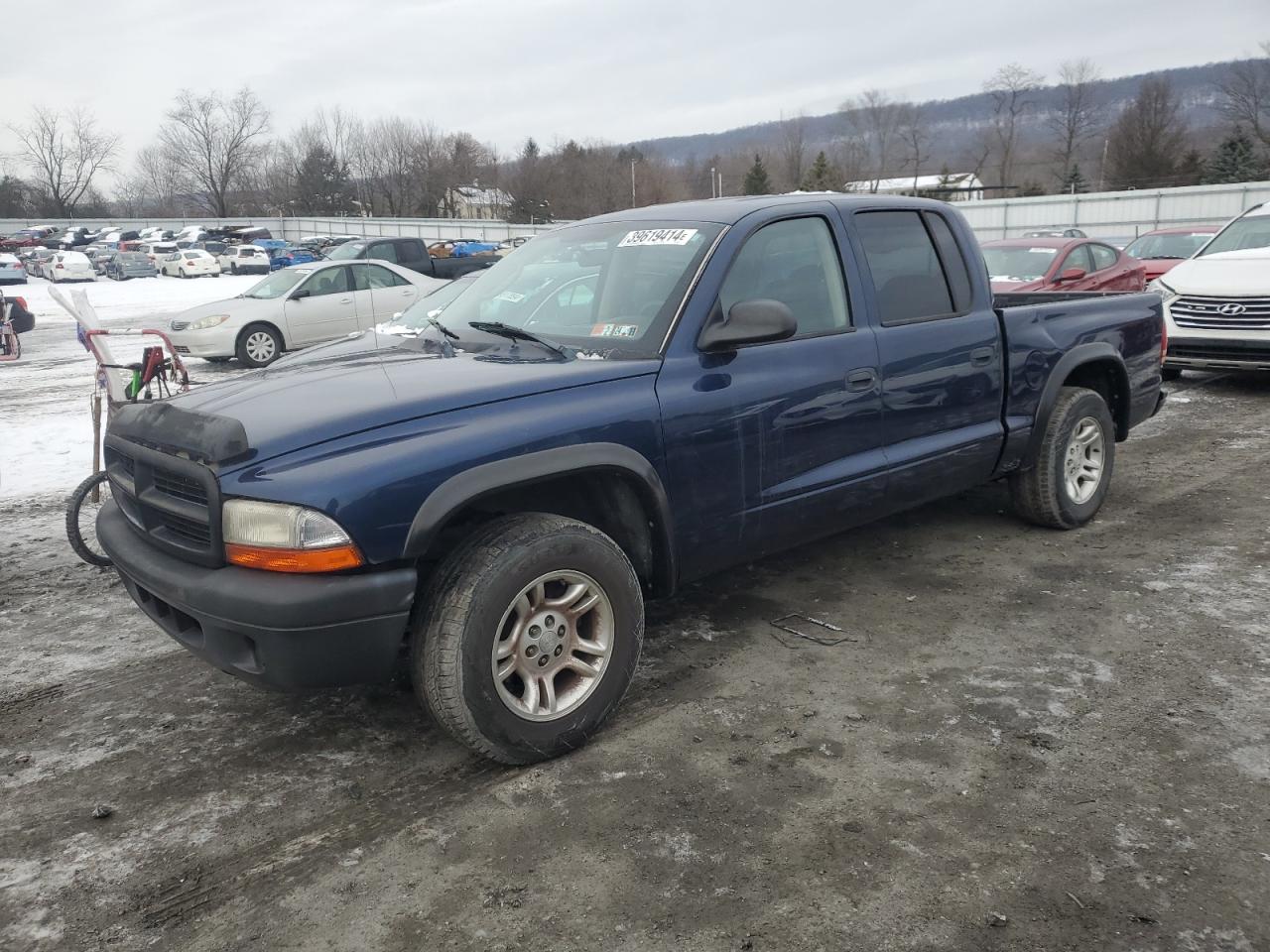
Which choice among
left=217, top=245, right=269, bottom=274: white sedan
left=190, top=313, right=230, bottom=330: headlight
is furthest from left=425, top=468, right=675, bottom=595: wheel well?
left=217, top=245, right=269, bottom=274: white sedan

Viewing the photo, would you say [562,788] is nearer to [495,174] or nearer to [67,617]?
[67,617]

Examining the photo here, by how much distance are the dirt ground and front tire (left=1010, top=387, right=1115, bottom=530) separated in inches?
27.5

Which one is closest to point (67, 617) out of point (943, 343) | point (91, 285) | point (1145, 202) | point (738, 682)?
point (738, 682)

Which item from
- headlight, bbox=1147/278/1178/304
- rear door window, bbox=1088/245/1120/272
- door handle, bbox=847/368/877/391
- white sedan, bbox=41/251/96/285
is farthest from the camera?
Answer: white sedan, bbox=41/251/96/285

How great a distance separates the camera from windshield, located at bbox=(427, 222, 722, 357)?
371cm

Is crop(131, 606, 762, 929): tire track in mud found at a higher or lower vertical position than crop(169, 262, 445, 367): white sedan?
lower

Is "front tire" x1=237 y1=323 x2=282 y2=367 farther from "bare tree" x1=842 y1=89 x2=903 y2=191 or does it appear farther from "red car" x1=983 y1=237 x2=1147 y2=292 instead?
"bare tree" x1=842 y1=89 x2=903 y2=191

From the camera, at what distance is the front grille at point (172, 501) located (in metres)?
2.89

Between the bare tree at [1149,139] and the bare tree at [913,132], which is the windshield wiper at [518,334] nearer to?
the bare tree at [1149,139]

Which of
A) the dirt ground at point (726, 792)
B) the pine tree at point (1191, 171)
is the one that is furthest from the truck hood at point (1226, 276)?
the pine tree at point (1191, 171)

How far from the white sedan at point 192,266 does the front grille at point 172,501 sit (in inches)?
1597

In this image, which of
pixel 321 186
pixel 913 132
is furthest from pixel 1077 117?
pixel 321 186

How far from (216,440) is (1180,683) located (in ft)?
11.6

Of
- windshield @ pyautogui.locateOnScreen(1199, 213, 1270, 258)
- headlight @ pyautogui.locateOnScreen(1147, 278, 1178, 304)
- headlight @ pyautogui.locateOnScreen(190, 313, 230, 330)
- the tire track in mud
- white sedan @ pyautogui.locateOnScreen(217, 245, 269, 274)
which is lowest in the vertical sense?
the tire track in mud
